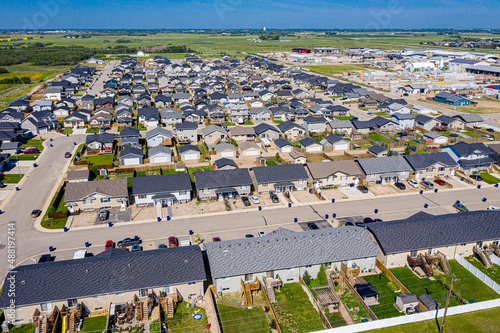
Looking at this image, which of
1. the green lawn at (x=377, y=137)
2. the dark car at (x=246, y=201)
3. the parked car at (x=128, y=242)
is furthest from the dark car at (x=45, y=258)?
the green lawn at (x=377, y=137)

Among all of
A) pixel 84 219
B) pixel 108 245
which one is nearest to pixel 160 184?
pixel 84 219

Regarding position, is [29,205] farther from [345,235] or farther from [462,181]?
[462,181]

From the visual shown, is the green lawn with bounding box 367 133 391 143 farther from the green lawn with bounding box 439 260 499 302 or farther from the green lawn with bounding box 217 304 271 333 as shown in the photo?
the green lawn with bounding box 217 304 271 333

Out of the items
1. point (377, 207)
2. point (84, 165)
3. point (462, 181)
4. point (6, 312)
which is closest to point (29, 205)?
point (84, 165)

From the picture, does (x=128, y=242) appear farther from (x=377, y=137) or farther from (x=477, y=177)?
(x=377, y=137)

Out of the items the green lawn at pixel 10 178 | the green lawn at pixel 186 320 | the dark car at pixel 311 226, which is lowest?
the green lawn at pixel 186 320

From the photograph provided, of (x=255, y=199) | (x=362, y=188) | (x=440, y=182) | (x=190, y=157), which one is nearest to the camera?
(x=255, y=199)

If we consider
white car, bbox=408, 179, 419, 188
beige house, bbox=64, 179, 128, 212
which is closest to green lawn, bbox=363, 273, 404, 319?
white car, bbox=408, 179, 419, 188

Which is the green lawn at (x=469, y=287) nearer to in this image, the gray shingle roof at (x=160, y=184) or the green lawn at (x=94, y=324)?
the green lawn at (x=94, y=324)
